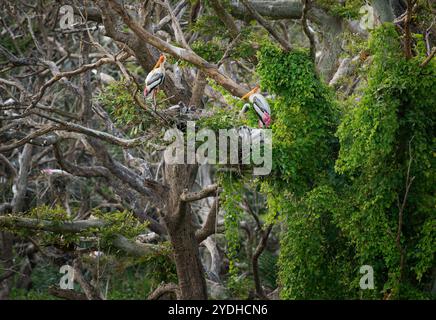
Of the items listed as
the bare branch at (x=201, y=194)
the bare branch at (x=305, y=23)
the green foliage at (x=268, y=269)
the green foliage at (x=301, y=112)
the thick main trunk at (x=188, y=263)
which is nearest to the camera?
the bare branch at (x=305, y=23)

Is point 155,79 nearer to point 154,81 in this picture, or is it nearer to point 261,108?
point 154,81

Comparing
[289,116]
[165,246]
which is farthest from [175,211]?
[289,116]

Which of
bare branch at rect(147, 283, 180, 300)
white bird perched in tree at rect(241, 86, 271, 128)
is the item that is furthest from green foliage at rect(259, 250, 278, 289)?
white bird perched in tree at rect(241, 86, 271, 128)

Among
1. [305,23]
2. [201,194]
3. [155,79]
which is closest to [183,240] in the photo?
[201,194]

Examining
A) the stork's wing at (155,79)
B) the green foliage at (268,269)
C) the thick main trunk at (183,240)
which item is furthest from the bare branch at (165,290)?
the green foliage at (268,269)

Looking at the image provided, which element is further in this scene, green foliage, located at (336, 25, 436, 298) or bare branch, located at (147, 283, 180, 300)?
bare branch, located at (147, 283, 180, 300)

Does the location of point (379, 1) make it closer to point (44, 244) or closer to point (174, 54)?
point (174, 54)

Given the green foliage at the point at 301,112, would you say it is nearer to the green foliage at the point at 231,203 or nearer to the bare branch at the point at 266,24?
the bare branch at the point at 266,24

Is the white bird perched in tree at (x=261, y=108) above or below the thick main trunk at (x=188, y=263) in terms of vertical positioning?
above

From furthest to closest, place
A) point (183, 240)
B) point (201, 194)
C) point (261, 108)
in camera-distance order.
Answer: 1. point (183, 240)
2. point (201, 194)
3. point (261, 108)

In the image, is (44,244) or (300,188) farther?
(44,244)

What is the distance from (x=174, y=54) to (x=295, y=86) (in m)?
1.68

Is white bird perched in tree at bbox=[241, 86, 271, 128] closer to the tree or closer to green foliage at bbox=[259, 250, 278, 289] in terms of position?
the tree

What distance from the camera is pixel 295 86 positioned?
1319 centimetres
